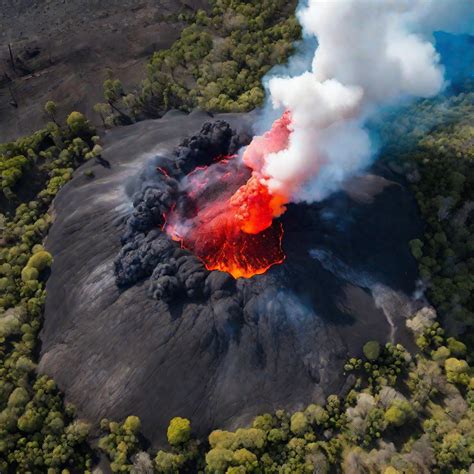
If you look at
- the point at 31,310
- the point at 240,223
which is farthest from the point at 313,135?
the point at 31,310

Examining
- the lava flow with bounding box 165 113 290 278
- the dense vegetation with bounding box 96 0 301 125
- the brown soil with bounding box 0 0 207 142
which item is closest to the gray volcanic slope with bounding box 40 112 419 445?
the lava flow with bounding box 165 113 290 278

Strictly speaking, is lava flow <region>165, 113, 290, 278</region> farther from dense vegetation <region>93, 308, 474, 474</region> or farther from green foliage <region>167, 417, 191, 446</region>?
green foliage <region>167, 417, 191, 446</region>

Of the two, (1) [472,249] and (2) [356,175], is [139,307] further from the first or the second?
(1) [472,249]

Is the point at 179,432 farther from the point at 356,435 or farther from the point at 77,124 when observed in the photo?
the point at 77,124

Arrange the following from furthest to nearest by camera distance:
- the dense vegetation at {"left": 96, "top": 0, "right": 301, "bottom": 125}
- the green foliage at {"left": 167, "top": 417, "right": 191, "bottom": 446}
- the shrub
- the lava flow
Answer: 1. the dense vegetation at {"left": 96, "top": 0, "right": 301, "bottom": 125}
2. the shrub
3. the lava flow
4. the green foliage at {"left": 167, "top": 417, "right": 191, "bottom": 446}

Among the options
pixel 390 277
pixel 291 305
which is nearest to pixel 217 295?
pixel 291 305

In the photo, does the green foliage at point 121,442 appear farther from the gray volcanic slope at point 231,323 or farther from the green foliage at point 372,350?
the green foliage at point 372,350
